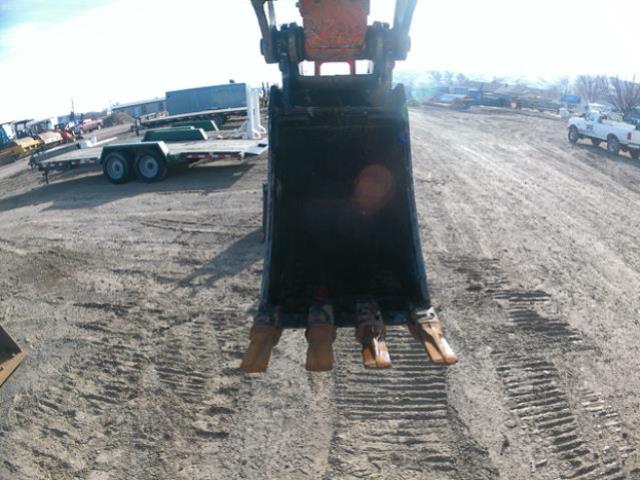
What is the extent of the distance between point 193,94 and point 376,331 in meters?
26.5

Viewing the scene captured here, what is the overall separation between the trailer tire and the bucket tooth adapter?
18.2 m

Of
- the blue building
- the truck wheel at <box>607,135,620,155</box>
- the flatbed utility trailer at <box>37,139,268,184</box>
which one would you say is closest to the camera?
the flatbed utility trailer at <box>37,139,268,184</box>

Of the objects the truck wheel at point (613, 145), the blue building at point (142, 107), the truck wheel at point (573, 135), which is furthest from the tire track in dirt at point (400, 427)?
the blue building at point (142, 107)

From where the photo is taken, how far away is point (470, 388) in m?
4.99

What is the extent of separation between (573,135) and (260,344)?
2090 cm

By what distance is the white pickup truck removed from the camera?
57.7 ft

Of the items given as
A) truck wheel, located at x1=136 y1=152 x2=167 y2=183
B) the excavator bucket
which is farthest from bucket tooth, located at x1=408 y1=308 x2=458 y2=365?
truck wheel, located at x1=136 y1=152 x2=167 y2=183

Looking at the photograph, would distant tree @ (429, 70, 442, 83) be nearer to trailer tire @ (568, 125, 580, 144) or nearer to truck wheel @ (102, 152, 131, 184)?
trailer tire @ (568, 125, 580, 144)

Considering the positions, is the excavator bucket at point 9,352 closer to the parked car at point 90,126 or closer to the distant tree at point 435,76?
the parked car at point 90,126

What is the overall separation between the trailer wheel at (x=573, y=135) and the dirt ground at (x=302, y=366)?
36.6ft

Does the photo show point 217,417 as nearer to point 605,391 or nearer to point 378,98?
point 378,98

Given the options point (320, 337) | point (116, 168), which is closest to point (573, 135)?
point (116, 168)

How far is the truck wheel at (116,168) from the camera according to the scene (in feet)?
46.3

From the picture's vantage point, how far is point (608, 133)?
18.6 m
